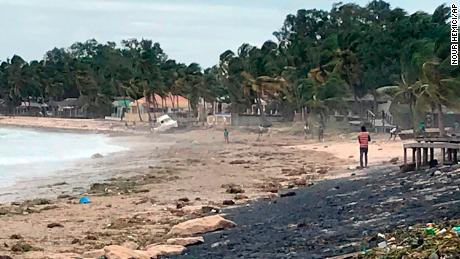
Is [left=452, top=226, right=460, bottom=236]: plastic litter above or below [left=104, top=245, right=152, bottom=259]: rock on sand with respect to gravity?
above

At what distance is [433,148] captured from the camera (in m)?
22.0

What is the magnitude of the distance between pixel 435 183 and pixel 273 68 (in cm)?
5963

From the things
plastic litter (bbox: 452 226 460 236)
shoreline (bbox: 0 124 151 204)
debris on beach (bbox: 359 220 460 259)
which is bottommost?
shoreline (bbox: 0 124 151 204)

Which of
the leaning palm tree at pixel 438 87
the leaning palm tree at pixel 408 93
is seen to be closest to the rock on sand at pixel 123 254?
the leaning palm tree at pixel 438 87

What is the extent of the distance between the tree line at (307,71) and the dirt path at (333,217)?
65.2 feet

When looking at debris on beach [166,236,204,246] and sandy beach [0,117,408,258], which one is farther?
sandy beach [0,117,408,258]

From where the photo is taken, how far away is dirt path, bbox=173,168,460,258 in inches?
446

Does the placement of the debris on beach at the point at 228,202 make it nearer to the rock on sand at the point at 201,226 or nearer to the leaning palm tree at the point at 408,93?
the rock on sand at the point at 201,226

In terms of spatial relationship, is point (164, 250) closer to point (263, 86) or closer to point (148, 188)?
point (148, 188)

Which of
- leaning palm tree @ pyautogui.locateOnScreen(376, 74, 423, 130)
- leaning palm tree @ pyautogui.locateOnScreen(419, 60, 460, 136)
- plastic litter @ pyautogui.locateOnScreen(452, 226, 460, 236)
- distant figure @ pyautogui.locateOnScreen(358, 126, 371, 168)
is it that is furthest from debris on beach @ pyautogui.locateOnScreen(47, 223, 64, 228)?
leaning palm tree @ pyautogui.locateOnScreen(376, 74, 423, 130)

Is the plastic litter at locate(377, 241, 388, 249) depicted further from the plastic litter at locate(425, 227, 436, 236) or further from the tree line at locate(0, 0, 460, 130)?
the tree line at locate(0, 0, 460, 130)

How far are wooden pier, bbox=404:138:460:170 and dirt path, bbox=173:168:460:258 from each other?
6.39 feet

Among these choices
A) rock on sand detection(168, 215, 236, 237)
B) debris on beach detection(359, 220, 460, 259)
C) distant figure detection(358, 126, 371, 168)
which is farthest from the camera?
distant figure detection(358, 126, 371, 168)

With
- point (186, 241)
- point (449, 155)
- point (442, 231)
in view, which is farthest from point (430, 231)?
point (449, 155)
